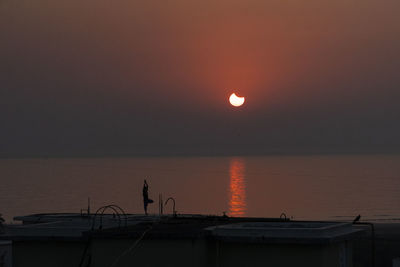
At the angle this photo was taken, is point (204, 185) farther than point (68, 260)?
Yes

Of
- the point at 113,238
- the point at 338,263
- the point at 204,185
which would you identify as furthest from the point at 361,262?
the point at 204,185

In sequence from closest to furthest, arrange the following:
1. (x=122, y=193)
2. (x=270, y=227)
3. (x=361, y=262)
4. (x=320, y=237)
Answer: (x=320, y=237) < (x=270, y=227) < (x=361, y=262) < (x=122, y=193)

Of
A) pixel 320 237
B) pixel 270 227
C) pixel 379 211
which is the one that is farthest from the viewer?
pixel 379 211

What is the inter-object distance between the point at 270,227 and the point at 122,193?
449 ft

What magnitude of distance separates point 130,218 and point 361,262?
19608mm

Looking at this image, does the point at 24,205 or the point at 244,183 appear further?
the point at 244,183

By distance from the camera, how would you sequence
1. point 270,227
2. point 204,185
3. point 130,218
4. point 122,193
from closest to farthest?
point 270,227
point 130,218
point 122,193
point 204,185

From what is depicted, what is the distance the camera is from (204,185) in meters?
178

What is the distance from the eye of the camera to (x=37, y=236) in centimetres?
1870

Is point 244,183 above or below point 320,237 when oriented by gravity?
above

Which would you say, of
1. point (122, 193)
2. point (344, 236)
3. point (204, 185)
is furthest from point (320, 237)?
point (204, 185)

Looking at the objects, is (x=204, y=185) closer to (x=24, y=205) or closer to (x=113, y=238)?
(x=24, y=205)

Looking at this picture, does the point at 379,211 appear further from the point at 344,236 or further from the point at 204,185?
the point at 344,236

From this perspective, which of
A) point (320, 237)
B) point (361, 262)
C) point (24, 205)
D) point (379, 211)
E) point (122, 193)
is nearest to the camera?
point (320, 237)
